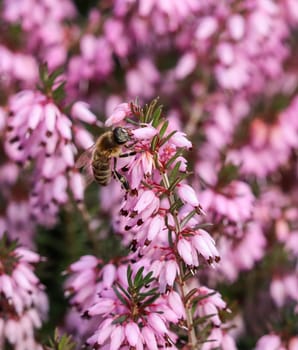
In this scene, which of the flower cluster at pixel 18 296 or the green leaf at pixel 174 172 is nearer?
the green leaf at pixel 174 172

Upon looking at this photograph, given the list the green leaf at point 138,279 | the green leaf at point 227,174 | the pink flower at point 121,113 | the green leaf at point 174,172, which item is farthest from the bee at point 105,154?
the green leaf at point 227,174

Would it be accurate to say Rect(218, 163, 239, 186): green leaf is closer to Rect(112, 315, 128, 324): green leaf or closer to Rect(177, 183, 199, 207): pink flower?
Rect(177, 183, 199, 207): pink flower

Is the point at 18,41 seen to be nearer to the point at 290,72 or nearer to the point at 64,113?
the point at 64,113

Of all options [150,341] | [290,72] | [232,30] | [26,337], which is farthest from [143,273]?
[290,72]

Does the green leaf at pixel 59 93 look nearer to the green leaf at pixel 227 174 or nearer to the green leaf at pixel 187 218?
the green leaf at pixel 227 174

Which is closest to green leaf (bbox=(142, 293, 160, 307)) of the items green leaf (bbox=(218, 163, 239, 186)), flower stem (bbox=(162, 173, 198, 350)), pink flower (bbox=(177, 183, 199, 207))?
flower stem (bbox=(162, 173, 198, 350))

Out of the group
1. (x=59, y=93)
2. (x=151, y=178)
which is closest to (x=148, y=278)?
(x=151, y=178)

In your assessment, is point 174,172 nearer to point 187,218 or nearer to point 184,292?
point 187,218
